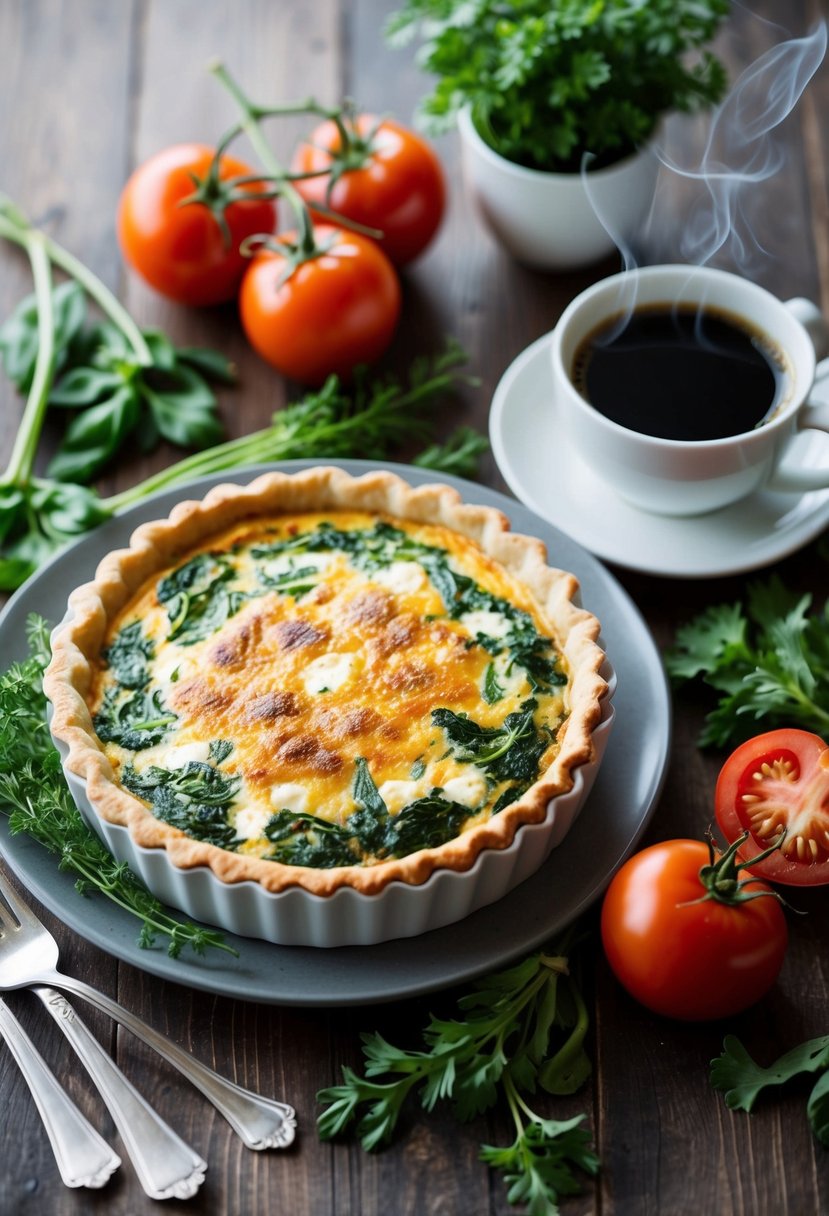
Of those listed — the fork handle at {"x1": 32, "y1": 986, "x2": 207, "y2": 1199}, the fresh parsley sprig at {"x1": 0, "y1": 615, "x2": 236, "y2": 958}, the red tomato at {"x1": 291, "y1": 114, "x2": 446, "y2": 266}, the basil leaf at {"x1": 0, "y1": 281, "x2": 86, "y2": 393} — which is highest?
the red tomato at {"x1": 291, "y1": 114, "x2": 446, "y2": 266}

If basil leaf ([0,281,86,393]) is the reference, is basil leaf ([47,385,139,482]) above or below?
below

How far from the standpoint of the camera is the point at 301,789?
2.74m

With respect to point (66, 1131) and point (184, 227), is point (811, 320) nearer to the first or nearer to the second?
point (184, 227)

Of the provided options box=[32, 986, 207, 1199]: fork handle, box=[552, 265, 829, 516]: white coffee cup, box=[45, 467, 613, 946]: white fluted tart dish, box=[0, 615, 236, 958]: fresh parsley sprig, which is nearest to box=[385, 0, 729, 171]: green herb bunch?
box=[552, 265, 829, 516]: white coffee cup

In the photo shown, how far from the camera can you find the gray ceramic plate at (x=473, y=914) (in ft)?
8.57

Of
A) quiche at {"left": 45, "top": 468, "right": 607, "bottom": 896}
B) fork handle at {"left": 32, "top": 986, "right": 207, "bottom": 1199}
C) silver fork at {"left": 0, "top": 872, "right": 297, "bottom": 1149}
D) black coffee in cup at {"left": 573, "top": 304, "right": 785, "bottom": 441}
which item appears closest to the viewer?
fork handle at {"left": 32, "top": 986, "right": 207, "bottom": 1199}

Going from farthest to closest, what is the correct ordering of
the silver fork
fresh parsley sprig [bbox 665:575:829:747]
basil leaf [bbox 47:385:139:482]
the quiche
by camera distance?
1. basil leaf [bbox 47:385:139:482]
2. fresh parsley sprig [bbox 665:575:829:747]
3. the quiche
4. the silver fork

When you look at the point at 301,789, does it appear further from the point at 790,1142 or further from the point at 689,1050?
the point at 790,1142

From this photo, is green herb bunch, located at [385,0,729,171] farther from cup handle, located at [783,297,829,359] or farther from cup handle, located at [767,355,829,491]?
cup handle, located at [767,355,829,491]

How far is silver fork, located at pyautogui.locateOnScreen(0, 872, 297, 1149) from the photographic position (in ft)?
8.41

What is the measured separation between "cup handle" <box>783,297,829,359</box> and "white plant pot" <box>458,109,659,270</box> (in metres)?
0.58

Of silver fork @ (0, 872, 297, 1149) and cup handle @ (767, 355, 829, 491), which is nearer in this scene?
silver fork @ (0, 872, 297, 1149)

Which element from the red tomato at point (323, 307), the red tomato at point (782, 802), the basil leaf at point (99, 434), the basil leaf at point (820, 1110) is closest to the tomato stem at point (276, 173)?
the red tomato at point (323, 307)

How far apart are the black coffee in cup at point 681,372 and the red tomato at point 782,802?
0.90m
